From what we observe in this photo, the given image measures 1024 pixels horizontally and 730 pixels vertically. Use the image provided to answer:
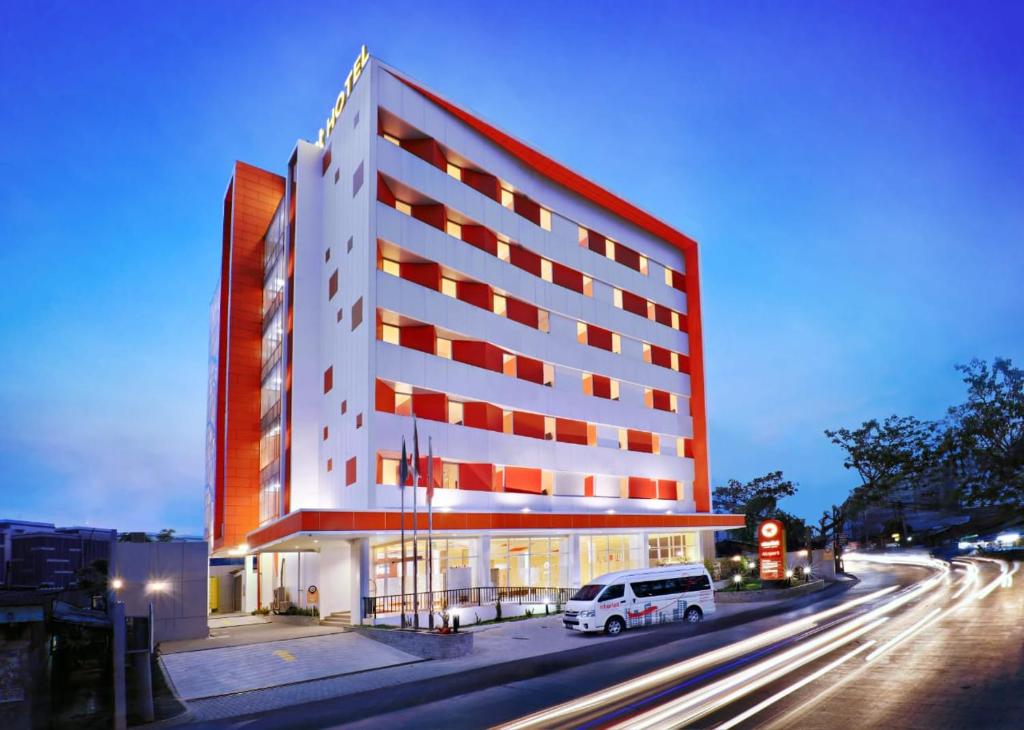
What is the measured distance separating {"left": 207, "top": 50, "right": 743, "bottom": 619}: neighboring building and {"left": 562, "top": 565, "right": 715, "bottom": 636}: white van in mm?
8036

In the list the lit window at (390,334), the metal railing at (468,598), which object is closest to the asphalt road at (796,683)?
the metal railing at (468,598)

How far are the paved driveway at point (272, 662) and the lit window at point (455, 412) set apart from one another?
45.4ft

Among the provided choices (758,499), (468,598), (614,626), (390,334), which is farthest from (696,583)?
(758,499)

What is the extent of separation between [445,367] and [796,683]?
26.0 metres

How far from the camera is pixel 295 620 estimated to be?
3822cm

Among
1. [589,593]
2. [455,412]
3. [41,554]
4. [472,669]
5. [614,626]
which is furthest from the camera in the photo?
[455,412]

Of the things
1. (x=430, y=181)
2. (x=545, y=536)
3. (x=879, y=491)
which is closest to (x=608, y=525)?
(x=545, y=536)

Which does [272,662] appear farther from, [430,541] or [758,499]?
[758,499]

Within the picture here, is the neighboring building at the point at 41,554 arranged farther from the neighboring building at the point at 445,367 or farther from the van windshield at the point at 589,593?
the van windshield at the point at 589,593

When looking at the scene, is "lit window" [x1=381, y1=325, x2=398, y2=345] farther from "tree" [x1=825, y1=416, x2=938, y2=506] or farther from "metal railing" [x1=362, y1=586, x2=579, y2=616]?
"tree" [x1=825, y1=416, x2=938, y2=506]

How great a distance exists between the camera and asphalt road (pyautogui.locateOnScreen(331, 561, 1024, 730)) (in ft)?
47.4

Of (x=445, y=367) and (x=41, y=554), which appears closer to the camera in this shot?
(x=41, y=554)

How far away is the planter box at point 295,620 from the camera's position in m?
36.2

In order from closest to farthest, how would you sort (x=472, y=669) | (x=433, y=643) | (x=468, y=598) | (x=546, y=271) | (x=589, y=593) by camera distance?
(x=472, y=669) → (x=433, y=643) → (x=589, y=593) → (x=468, y=598) → (x=546, y=271)
